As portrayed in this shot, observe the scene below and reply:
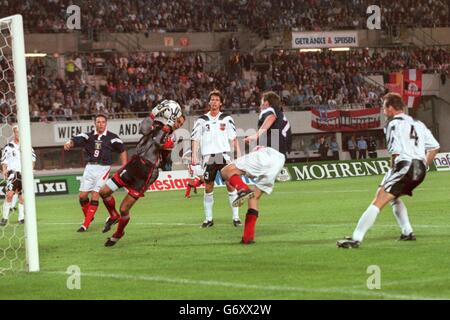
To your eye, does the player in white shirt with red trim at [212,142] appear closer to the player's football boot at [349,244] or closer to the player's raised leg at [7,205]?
the player's football boot at [349,244]

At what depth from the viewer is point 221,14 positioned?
55.3 m

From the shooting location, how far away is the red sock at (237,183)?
14602 millimetres

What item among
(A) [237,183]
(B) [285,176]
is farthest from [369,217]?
(B) [285,176]

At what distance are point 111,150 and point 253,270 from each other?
873cm

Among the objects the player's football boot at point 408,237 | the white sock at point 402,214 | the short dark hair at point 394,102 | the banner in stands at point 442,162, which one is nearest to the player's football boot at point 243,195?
the white sock at point 402,214

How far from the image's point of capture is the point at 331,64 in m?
56.1

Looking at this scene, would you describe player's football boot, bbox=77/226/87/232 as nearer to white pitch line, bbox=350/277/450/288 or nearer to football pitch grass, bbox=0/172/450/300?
football pitch grass, bbox=0/172/450/300

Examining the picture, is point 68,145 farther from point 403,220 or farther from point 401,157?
point 401,157

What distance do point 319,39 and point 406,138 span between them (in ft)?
137

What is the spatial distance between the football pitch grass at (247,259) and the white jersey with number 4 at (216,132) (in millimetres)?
1551

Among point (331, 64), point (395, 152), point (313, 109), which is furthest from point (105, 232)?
point (331, 64)

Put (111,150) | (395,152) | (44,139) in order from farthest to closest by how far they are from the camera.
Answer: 1. (44,139)
2. (111,150)
3. (395,152)

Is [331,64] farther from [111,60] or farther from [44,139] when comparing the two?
[44,139]
